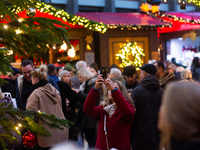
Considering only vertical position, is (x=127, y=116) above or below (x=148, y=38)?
below

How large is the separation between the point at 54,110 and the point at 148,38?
1168 cm

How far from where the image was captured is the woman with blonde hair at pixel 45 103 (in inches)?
189

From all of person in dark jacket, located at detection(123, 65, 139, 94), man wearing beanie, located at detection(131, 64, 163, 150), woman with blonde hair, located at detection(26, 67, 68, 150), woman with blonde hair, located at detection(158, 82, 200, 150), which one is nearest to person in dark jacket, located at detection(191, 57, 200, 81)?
person in dark jacket, located at detection(123, 65, 139, 94)

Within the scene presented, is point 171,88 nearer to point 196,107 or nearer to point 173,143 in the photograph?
point 196,107

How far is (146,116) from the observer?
15.3 ft

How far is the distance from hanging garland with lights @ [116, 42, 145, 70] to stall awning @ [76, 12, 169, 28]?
112 cm

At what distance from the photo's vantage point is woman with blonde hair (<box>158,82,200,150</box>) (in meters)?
1.41

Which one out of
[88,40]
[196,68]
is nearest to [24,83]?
[196,68]

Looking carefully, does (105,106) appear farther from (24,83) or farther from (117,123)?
(24,83)

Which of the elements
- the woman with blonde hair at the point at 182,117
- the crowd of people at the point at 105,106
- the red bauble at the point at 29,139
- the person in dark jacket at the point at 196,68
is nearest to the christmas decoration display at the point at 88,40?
the person in dark jacket at the point at 196,68

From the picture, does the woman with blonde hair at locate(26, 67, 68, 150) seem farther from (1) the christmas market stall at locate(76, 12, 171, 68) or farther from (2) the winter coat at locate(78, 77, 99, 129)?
(1) the christmas market stall at locate(76, 12, 171, 68)

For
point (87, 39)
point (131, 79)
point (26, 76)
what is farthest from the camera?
point (87, 39)

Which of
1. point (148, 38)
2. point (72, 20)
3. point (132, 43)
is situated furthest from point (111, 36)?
point (72, 20)

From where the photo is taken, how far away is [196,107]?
4.65 ft
